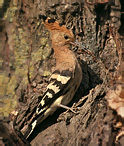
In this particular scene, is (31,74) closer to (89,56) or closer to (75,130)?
(89,56)

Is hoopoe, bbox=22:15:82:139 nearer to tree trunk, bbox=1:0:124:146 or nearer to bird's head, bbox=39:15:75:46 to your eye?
bird's head, bbox=39:15:75:46

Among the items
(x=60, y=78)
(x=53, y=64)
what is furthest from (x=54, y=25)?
(x=60, y=78)

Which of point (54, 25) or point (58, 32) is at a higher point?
point (54, 25)

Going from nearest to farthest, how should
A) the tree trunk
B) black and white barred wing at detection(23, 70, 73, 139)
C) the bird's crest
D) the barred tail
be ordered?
the tree trunk
the barred tail
black and white barred wing at detection(23, 70, 73, 139)
the bird's crest

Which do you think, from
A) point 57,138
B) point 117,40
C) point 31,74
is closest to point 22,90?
point 31,74

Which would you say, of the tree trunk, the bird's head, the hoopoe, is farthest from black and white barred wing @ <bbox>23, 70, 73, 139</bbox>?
the bird's head

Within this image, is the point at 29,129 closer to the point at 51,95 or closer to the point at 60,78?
the point at 51,95
